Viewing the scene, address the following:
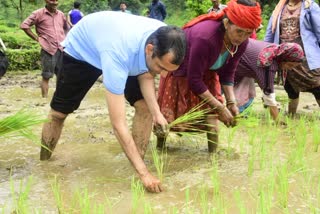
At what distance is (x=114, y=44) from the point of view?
2.36 meters

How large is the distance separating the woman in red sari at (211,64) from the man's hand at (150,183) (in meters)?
0.74

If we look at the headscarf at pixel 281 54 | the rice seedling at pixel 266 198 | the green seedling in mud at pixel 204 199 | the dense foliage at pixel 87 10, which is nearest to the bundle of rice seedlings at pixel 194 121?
the green seedling in mud at pixel 204 199

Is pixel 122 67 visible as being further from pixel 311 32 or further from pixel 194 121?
pixel 311 32

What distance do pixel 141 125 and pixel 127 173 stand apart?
12.6 inches

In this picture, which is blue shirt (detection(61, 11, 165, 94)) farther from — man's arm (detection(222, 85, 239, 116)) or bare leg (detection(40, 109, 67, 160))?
man's arm (detection(222, 85, 239, 116))

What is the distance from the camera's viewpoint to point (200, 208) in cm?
234

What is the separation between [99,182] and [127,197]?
1.04 ft

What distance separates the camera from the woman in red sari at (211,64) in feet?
9.17

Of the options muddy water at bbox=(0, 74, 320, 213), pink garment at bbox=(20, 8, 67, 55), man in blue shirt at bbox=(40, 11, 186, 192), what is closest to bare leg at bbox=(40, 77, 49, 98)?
pink garment at bbox=(20, 8, 67, 55)

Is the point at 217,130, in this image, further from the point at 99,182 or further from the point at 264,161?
the point at 99,182

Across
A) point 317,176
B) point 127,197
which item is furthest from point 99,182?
point 317,176

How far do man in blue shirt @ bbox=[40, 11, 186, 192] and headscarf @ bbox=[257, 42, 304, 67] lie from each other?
4.67 feet

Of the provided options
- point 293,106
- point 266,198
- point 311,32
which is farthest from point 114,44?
point 293,106

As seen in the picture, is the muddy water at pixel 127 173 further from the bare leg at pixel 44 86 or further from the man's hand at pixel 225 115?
the bare leg at pixel 44 86
